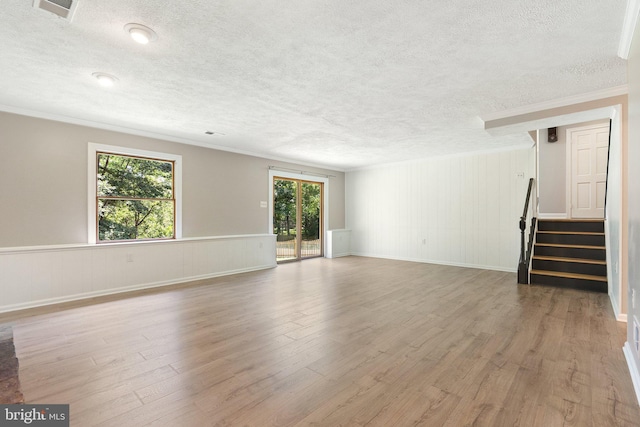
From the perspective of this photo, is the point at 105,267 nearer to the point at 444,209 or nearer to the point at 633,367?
the point at 633,367

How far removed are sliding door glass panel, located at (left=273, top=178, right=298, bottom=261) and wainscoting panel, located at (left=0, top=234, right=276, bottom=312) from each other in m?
1.25

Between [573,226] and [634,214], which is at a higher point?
[634,214]

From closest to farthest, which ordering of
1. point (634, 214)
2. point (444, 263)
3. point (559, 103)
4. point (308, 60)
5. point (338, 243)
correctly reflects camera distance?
1. point (634, 214)
2. point (308, 60)
3. point (559, 103)
4. point (444, 263)
5. point (338, 243)

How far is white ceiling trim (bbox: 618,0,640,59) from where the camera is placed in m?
1.86

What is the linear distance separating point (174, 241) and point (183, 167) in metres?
1.32

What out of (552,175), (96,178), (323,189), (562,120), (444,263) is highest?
(562,120)

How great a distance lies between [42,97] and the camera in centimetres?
341

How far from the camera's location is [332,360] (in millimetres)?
2332

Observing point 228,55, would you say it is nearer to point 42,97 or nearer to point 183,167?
point 42,97

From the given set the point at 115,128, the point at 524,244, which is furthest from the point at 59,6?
the point at 524,244

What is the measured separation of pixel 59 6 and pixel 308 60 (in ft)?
5.59

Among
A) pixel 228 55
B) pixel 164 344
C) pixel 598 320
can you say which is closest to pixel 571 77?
pixel 598 320

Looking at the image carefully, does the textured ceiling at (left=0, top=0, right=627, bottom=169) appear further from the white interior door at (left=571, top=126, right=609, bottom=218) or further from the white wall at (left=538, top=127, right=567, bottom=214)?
the white interior door at (left=571, top=126, right=609, bottom=218)

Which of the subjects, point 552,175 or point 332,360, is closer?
point 332,360
